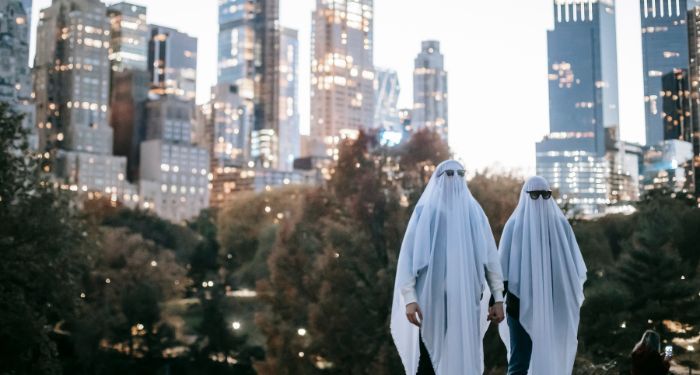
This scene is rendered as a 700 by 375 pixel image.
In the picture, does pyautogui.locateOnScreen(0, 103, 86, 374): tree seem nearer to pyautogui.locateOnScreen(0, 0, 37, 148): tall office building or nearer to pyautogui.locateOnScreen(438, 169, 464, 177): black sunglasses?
pyautogui.locateOnScreen(438, 169, 464, 177): black sunglasses

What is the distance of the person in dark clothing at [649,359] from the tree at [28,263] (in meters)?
16.5

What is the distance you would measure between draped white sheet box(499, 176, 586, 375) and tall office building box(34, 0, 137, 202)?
162515mm

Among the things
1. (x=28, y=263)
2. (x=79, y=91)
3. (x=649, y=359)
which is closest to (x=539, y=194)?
(x=649, y=359)

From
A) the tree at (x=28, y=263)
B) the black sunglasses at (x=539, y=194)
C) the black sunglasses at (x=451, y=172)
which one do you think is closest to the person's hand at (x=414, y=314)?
the black sunglasses at (x=451, y=172)

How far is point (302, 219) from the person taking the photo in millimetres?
46719

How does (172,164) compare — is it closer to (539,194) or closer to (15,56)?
(15,56)

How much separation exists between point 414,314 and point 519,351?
59.2 inches

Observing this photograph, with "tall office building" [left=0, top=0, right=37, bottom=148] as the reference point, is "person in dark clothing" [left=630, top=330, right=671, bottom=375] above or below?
below

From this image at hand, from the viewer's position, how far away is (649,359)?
512 cm

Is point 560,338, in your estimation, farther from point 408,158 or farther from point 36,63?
point 36,63

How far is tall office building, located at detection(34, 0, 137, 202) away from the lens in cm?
16675

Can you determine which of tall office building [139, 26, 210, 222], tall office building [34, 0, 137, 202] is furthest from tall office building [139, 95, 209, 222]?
tall office building [34, 0, 137, 202]

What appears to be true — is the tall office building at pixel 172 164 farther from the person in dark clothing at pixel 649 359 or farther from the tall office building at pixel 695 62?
the person in dark clothing at pixel 649 359

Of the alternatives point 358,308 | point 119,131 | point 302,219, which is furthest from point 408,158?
point 119,131
